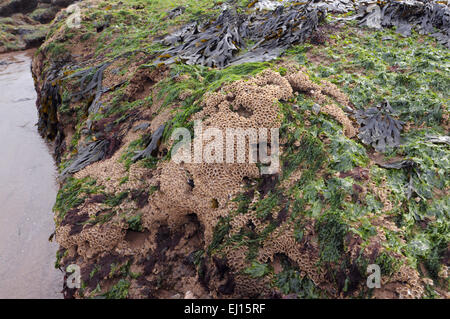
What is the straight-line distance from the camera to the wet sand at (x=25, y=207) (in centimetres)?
329

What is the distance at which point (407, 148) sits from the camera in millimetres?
2609

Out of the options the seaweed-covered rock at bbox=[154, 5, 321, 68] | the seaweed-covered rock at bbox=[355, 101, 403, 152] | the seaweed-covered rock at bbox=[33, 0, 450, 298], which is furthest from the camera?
the seaweed-covered rock at bbox=[154, 5, 321, 68]

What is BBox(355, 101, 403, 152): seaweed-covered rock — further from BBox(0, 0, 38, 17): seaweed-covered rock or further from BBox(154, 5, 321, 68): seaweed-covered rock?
BBox(0, 0, 38, 17): seaweed-covered rock

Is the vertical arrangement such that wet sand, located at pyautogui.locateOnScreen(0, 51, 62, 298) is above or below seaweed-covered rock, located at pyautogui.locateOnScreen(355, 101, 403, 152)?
below

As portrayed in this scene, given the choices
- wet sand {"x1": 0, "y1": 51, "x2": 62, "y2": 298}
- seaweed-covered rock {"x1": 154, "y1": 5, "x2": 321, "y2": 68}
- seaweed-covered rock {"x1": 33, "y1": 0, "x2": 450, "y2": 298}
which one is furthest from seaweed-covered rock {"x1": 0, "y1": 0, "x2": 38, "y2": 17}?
seaweed-covered rock {"x1": 33, "y1": 0, "x2": 450, "y2": 298}

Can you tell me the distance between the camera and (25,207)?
4.23 m

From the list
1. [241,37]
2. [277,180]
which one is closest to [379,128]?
[277,180]

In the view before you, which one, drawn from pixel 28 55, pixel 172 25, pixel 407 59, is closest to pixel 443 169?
pixel 407 59

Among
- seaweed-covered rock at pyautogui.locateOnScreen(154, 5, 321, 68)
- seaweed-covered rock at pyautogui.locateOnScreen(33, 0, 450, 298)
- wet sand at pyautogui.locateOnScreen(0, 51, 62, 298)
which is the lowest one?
wet sand at pyautogui.locateOnScreen(0, 51, 62, 298)

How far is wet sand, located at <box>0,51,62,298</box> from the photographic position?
10.8 feet

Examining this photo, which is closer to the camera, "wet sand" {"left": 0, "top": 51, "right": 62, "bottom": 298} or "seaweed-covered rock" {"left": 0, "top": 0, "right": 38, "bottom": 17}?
"wet sand" {"left": 0, "top": 51, "right": 62, "bottom": 298}

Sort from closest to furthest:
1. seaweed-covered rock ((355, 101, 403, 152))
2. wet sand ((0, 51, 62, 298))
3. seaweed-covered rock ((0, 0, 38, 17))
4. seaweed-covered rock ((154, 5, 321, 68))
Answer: seaweed-covered rock ((355, 101, 403, 152)) < wet sand ((0, 51, 62, 298)) < seaweed-covered rock ((154, 5, 321, 68)) < seaweed-covered rock ((0, 0, 38, 17))
